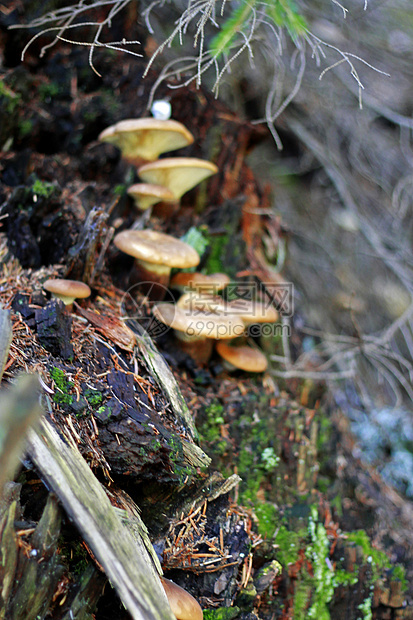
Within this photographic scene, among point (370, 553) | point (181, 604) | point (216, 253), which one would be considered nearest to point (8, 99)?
point (216, 253)

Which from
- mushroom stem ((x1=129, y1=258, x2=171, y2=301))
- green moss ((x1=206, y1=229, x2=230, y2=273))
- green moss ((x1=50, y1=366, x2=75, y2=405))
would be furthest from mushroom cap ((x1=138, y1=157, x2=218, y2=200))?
green moss ((x1=50, y1=366, x2=75, y2=405))

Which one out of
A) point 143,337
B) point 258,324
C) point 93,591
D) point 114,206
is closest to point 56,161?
point 114,206

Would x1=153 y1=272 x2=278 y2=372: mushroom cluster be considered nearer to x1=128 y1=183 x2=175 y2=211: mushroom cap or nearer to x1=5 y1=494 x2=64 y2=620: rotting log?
x1=128 y1=183 x2=175 y2=211: mushroom cap

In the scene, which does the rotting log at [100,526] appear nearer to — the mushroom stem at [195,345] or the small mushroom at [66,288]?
the small mushroom at [66,288]

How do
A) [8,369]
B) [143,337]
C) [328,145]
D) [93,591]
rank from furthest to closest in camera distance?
[328,145]
[143,337]
[8,369]
[93,591]

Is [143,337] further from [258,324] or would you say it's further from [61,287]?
[258,324]
